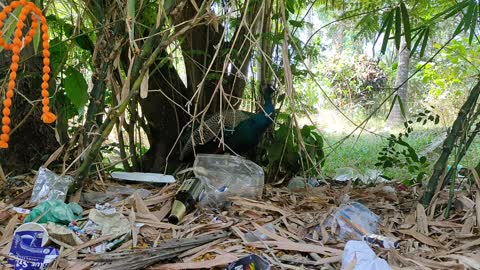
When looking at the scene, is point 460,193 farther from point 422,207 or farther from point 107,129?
point 107,129

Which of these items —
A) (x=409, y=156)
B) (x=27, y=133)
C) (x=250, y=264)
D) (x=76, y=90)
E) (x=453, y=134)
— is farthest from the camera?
(x=409, y=156)

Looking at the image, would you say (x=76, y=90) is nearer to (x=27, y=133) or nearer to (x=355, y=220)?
(x=27, y=133)

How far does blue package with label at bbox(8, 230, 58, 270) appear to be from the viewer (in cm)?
135

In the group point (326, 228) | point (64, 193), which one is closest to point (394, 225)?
point (326, 228)

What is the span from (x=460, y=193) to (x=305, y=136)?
1.04 meters

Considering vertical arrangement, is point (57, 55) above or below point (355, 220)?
above

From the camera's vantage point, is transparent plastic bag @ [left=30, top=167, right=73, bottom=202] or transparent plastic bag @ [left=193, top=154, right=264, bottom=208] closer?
transparent plastic bag @ [left=30, top=167, right=73, bottom=202]

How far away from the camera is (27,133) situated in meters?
2.19

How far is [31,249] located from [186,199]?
0.59m

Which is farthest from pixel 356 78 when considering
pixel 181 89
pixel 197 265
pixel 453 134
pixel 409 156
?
pixel 197 265

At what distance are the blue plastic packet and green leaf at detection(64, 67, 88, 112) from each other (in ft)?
1.94

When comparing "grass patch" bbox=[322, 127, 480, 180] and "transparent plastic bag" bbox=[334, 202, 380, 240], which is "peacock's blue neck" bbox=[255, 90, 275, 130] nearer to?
"grass patch" bbox=[322, 127, 480, 180]

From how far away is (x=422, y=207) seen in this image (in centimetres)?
178

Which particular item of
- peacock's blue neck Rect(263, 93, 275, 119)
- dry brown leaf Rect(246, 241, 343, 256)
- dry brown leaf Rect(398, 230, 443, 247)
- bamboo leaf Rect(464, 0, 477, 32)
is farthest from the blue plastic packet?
peacock's blue neck Rect(263, 93, 275, 119)
